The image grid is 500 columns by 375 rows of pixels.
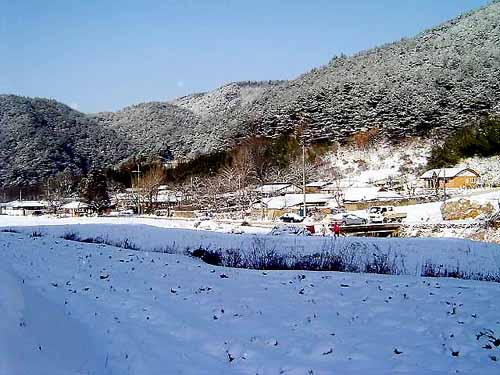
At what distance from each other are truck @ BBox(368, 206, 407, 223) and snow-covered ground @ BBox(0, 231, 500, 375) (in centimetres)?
3233

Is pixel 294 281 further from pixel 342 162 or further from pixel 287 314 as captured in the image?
pixel 342 162

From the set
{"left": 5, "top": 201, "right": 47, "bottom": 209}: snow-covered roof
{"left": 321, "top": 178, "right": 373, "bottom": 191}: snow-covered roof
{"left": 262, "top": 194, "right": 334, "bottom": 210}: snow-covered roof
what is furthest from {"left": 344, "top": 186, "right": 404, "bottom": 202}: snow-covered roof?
{"left": 5, "top": 201, "right": 47, "bottom": 209}: snow-covered roof

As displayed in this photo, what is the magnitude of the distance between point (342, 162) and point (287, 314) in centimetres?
8437

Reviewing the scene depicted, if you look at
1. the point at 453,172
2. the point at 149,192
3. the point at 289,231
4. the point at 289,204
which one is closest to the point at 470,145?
the point at 453,172

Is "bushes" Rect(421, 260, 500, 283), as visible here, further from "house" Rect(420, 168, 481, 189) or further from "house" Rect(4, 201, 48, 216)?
"house" Rect(4, 201, 48, 216)

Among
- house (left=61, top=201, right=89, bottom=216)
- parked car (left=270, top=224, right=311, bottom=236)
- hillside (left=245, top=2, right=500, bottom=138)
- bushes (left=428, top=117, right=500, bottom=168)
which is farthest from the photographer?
hillside (left=245, top=2, right=500, bottom=138)

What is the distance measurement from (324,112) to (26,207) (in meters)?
63.8

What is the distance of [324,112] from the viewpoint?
102 meters

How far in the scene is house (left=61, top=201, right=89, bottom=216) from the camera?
3123 inches

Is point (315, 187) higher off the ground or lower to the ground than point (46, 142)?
lower

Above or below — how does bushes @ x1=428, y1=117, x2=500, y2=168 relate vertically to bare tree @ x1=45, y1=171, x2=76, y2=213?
above

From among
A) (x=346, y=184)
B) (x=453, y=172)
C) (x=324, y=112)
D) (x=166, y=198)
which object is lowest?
(x=166, y=198)

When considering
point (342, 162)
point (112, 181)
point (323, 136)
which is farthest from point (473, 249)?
point (112, 181)

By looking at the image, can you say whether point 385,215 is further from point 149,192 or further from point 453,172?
point 149,192
